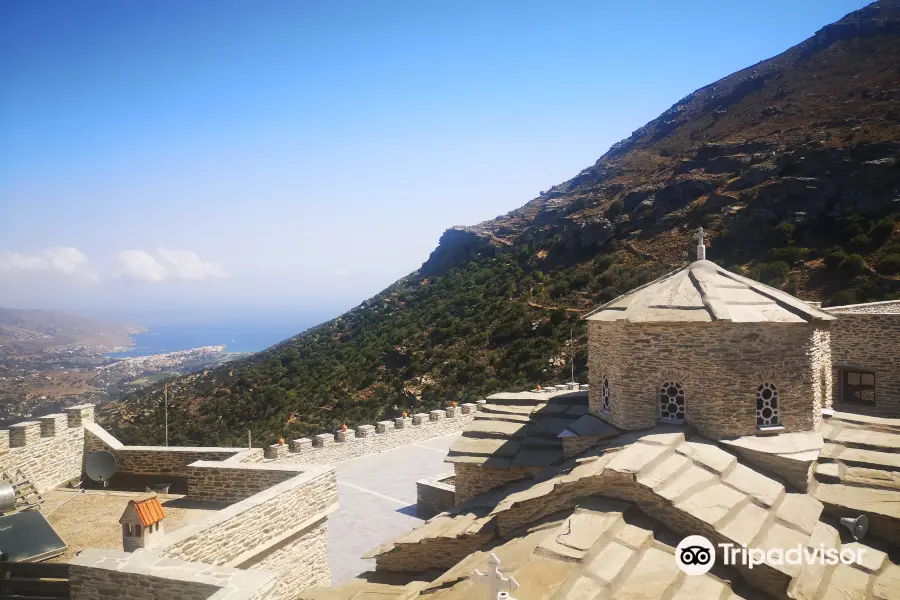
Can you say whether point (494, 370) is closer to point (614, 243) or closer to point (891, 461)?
point (614, 243)

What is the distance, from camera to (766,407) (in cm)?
1037

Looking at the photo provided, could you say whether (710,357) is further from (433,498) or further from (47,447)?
(47,447)

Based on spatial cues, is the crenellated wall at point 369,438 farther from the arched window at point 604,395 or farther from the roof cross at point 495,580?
the roof cross at point 495,580

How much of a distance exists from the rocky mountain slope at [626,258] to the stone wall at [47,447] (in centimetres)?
1547

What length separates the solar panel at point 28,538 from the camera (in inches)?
320

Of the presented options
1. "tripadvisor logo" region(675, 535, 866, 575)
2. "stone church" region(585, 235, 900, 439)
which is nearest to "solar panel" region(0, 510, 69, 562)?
"tripadvisor logo" region(675, 535, 866, 575)

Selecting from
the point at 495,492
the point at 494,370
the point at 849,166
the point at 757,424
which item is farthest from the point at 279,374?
the point at 849,166

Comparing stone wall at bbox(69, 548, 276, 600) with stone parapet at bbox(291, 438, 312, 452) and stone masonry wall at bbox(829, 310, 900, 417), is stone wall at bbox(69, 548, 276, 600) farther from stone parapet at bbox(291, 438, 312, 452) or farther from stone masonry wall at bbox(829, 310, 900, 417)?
stone masonry wall at bbox(829, 310, 900, 417)

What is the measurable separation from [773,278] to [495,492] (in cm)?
2991

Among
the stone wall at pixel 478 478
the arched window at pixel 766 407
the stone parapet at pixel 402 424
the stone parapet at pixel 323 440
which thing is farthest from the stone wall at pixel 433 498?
the arched window at pixel 766 407

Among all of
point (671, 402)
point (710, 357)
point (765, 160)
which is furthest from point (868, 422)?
point (765, 160)

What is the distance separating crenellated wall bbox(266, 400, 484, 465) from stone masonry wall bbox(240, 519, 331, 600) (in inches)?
296

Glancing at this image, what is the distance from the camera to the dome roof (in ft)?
33.8

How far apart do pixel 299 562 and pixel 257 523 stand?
1478 mm
